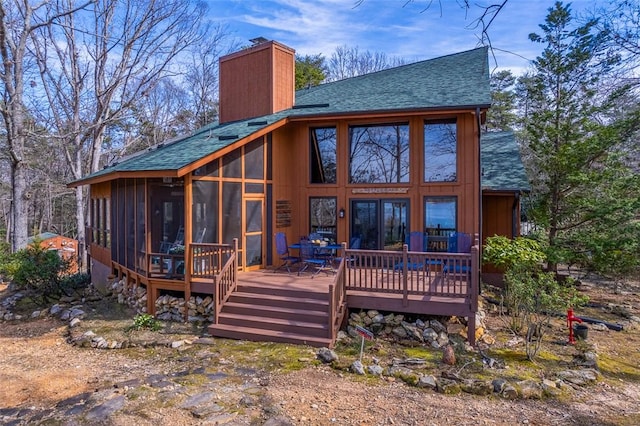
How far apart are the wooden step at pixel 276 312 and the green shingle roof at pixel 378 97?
9.37 ft

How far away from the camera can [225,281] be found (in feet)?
25.9

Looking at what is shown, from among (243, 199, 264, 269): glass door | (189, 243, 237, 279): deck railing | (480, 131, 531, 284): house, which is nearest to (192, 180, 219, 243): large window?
(189, 243, 237, 279): deck railing

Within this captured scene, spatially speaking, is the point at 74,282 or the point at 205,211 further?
the point at 74,282

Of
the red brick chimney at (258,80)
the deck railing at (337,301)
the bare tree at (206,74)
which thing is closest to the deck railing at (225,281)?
the deck railing at (337,301)

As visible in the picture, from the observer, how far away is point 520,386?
17.0ft

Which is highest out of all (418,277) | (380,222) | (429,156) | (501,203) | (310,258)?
(429,156)

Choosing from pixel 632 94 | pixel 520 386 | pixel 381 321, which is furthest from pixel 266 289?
pixel 632 94

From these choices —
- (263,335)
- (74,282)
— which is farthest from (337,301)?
(74,282)

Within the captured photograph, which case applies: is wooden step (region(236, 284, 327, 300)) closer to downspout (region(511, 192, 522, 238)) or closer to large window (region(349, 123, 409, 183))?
large window (region(349, 123, 409, 183))

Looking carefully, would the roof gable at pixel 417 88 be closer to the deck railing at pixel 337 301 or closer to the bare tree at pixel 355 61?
the deck railing at pixel 337 301

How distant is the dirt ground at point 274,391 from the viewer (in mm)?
4543

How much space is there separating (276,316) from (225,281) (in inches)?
50.5

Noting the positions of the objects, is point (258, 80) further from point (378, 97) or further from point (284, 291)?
point (284, 291)

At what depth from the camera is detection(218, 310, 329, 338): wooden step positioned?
22.6 feet
